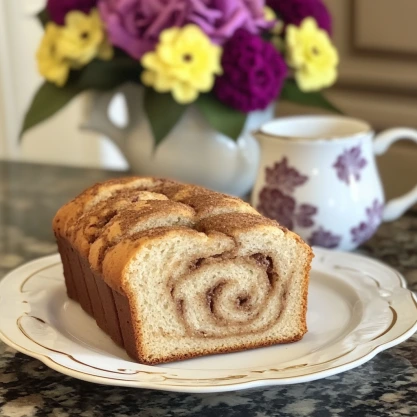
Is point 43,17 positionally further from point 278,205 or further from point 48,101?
point 278,205

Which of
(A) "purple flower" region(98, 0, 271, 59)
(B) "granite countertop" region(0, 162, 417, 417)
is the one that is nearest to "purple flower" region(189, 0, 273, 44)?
(A) "purple flower" region(98, 0, 271, 59)

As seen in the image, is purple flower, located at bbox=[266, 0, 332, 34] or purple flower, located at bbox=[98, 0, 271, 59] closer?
purple flower, located at bbox=[98, 0, 271, 59]

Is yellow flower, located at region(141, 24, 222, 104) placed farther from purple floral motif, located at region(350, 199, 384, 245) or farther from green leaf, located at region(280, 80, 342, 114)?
purple floral motif, located at region(350, 199, 384, 245)

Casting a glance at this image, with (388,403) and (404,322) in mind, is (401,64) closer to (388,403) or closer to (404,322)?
(404,322)

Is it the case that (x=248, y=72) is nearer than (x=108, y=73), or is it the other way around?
(x=248, y=72)

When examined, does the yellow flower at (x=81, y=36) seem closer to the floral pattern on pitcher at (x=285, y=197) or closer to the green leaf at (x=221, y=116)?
the green leaf at (x=221, y=116)

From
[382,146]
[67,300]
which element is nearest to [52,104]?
[67,300]

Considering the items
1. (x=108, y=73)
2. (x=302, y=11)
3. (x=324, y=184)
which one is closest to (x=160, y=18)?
(x=108, y=73)
